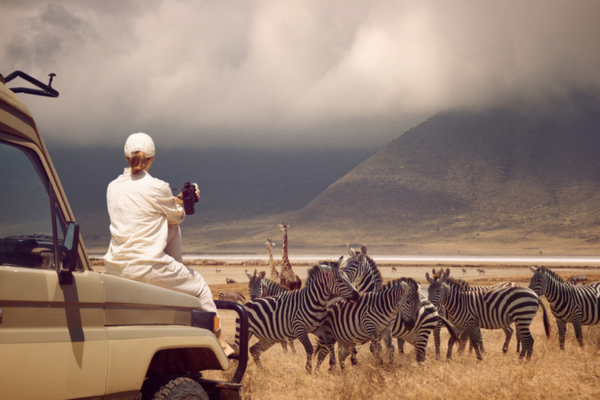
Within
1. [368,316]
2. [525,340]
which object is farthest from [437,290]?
[368,316]

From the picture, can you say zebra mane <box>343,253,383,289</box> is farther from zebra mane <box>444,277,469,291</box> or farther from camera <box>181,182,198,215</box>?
camera <box>181,182,198,215</box>

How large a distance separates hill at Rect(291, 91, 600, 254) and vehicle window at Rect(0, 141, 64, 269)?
284ft

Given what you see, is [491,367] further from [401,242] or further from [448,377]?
[401,242]

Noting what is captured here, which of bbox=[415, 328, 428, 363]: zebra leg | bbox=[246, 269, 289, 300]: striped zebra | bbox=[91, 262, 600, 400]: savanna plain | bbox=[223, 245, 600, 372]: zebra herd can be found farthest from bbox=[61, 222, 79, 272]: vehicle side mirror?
bbox=[246, 269, 289, 300]: striped zebra

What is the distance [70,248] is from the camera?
353 cm

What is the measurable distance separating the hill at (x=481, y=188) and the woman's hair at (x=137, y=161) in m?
85.6

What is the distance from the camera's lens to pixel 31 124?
391 centimetres

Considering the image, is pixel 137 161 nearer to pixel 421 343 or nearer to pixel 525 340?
pixel 421 343

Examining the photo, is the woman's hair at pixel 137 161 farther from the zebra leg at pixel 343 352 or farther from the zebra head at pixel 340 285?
the zebra leg at pixel 343 352

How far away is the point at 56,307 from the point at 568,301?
34.8 feet

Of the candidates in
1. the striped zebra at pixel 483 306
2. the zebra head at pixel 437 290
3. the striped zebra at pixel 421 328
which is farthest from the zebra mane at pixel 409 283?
the striped zebra at pixel 483 306

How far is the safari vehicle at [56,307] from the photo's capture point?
3.45m

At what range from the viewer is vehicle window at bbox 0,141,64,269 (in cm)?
Answer: 374

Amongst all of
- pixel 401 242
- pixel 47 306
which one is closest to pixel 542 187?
pixel 401 242
